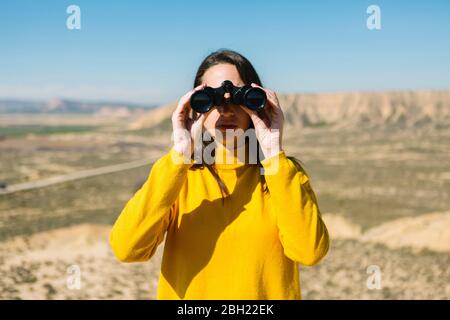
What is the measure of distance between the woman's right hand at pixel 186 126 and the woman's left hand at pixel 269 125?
0.21 metres

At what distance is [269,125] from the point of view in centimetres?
223

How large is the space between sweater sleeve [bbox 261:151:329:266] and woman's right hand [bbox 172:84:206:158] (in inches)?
12.7

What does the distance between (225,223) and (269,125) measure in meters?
0.46

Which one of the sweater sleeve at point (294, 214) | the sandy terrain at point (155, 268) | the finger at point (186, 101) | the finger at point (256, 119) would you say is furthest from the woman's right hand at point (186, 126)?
the sandy terrain at point (155, 268)

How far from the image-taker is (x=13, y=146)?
4525cm

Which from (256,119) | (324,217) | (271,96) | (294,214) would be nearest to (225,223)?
(294,214)

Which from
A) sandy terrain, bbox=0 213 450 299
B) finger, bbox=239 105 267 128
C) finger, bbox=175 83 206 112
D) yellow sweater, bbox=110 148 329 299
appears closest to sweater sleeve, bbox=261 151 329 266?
yellow sweater, bbox=110 148 329 299

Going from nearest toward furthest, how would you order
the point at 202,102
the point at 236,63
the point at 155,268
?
the point at 202,102, the point at 236,63, the point at 155,268

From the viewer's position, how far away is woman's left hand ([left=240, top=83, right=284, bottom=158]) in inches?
84.8

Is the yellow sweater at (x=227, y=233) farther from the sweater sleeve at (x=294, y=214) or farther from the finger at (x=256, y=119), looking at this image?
the finger at (x=256, y=119)

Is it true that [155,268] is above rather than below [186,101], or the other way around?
below

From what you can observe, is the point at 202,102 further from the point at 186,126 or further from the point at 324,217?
the point at 324,217
